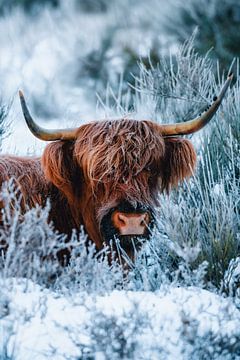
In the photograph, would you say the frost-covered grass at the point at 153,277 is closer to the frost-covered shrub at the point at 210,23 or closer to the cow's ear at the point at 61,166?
the cow's ear at the point at 61,166

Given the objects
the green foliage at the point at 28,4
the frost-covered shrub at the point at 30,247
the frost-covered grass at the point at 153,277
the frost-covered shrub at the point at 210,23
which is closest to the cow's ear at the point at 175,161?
the frost-covered grass at the point at 153,277

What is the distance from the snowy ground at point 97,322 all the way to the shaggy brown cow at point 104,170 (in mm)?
1124

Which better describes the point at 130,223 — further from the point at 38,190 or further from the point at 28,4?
the point at 28,4

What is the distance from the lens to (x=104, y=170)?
5.71 m

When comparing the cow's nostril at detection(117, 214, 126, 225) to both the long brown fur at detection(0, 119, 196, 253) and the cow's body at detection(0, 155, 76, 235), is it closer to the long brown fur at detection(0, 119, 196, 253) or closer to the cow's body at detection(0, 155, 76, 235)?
the long brown fur at detection(0, 119, 196, 253)

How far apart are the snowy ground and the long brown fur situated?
1.29 m

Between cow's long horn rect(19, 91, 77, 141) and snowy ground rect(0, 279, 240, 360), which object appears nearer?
snowy ground rect(0, 279, 240, 360)

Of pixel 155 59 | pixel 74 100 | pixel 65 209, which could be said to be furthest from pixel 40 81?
pixel 65 209

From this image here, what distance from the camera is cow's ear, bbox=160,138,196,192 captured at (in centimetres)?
A: 614

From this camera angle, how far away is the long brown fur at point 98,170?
568 centimetres

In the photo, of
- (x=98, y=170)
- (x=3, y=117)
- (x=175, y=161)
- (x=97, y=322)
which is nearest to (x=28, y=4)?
(x=3, y=117)

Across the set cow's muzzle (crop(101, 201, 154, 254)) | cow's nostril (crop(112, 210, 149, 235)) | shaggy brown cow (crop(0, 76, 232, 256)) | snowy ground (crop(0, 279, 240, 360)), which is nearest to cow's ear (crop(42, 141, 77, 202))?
shaggy brown cow (crop(0, 76, 232, 256))

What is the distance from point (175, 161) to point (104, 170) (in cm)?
65

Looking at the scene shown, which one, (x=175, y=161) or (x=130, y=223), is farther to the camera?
(x=175, y=161)
